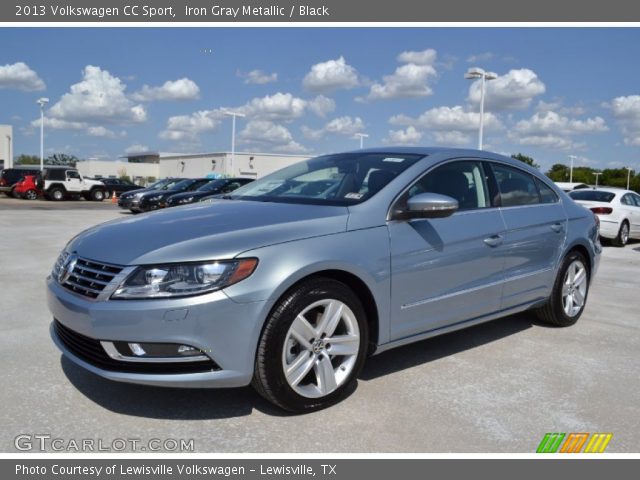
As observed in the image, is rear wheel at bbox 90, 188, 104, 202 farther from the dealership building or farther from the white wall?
the white wall

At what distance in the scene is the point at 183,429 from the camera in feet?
10.3

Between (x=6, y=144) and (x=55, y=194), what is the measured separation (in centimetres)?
3146

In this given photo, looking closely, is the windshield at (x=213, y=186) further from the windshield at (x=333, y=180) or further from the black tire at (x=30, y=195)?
the windshield at (x=333, y=180)

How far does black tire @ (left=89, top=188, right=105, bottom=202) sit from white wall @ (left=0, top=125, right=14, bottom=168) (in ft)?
97.0

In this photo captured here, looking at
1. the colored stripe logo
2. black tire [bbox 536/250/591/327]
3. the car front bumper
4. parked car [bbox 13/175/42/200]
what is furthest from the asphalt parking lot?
parked car [bbox 13/175/42/200]

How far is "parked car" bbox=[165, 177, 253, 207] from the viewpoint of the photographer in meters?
18.7

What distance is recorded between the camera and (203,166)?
70750 mm

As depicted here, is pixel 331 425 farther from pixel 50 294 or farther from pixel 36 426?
pixel 50 294

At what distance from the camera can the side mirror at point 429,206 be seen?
3.69 m

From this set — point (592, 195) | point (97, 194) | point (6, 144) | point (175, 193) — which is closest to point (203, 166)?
point (6, 144)

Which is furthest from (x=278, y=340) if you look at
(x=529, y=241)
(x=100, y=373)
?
(x=529, y=241)

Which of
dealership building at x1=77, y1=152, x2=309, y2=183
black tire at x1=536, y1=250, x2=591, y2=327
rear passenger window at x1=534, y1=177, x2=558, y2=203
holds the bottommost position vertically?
black tire at x1=536, y1=250, x2=591, y2=327

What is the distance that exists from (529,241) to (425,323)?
4.44 feet
